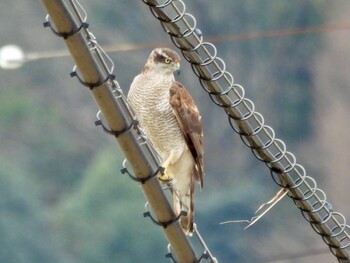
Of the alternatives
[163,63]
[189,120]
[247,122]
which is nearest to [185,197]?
[189,120]

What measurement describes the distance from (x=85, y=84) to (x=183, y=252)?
1.54 ft

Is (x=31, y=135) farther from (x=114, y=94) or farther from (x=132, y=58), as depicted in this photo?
(x=114, y=94)

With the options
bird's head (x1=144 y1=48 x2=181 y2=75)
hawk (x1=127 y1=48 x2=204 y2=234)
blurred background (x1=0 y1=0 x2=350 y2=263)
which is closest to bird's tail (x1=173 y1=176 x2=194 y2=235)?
hawk (x1=127 y1=48 x2=204 y2=234)

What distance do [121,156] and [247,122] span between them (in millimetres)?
10023

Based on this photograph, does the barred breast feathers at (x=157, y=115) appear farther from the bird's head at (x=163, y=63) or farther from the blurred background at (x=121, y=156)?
the blurred background at (x=121, y=156)

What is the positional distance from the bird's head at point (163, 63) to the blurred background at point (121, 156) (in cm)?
721

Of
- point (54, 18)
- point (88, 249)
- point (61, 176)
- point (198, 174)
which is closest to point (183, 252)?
point (54, 18)

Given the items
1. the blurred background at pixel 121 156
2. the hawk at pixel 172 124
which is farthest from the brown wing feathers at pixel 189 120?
the blurred background at pixel 121 156

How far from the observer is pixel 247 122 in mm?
4277

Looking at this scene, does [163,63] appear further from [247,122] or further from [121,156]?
[121,156]

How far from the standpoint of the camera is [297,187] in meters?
4.34

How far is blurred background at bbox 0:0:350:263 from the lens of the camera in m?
13.9

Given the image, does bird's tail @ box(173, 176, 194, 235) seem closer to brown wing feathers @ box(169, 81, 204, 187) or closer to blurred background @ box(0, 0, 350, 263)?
brown wing feathers @ box(169, 81, 204, 187)

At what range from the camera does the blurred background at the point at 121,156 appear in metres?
13.9
